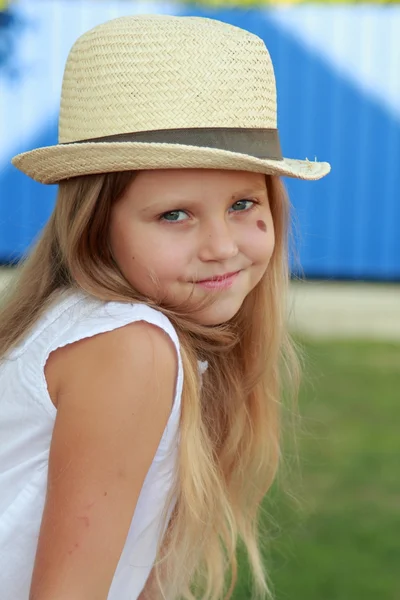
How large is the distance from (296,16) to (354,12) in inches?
21.7

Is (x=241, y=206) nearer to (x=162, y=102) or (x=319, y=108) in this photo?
(x=162, y=102)

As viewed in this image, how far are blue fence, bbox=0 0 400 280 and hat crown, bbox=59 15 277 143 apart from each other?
312 inches

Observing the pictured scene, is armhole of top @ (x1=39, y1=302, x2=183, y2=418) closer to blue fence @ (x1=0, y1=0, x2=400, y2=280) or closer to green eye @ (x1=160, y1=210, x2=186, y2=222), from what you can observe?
green eye @ (x1=160, y1=210, x2=186, y2=222)

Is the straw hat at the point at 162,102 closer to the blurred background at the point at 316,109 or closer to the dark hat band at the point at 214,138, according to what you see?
the dark hat band at the point at 214,138

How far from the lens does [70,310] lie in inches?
84.7

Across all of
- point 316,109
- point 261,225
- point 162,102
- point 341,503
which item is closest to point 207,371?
point 261,225

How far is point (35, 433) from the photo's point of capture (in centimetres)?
211

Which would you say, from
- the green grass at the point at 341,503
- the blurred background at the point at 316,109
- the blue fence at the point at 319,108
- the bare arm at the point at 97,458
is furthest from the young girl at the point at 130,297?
the blue fence at the point at 319,108

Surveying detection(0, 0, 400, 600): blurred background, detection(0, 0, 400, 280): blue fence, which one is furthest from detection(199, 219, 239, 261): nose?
detection(0, 0, 400, 280): blue fence

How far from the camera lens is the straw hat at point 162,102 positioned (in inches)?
83.2

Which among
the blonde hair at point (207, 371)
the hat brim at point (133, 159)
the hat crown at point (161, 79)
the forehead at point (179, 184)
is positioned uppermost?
the hat crown at point (161, 79)

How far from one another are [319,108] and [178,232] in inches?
329

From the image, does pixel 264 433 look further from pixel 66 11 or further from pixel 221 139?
pixel 66 11

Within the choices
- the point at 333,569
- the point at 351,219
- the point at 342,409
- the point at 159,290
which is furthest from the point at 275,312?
the point at 351,219
